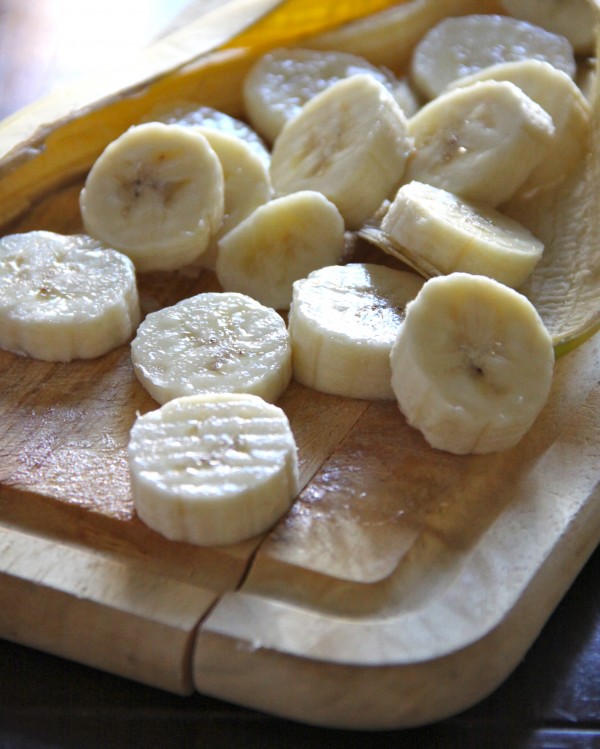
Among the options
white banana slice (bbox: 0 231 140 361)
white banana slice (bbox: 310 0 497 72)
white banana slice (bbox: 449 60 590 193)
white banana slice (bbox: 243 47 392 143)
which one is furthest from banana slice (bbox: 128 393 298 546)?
white banana slice (bbox: 310 0 497 72)

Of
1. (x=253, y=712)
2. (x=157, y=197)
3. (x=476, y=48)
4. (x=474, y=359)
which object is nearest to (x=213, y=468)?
(x=253, y=712)

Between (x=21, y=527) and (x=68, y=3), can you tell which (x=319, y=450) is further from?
(x=68, y=3)

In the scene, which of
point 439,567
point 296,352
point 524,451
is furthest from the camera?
point 296,352

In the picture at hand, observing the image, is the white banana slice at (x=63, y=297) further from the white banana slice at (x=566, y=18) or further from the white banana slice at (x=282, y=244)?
the white banana slice at (x=566, y=18)

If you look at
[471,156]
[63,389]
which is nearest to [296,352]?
[63,389]

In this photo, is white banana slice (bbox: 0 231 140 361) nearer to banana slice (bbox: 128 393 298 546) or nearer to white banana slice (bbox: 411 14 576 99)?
banana slice (bbox: 128 393 298 546)

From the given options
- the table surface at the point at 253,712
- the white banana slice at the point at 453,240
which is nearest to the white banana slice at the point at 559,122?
the white banana slice at the point at 453,240

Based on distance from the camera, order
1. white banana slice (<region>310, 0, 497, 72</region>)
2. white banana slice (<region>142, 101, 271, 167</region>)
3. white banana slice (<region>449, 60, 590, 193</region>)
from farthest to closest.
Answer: white banana slice (<region>310, 0, 497, 72</region>) → white banana slice (<region>142, 101, 271, 167</region>) → white banana slice (<region>449, 60, 590, 193</region>)
